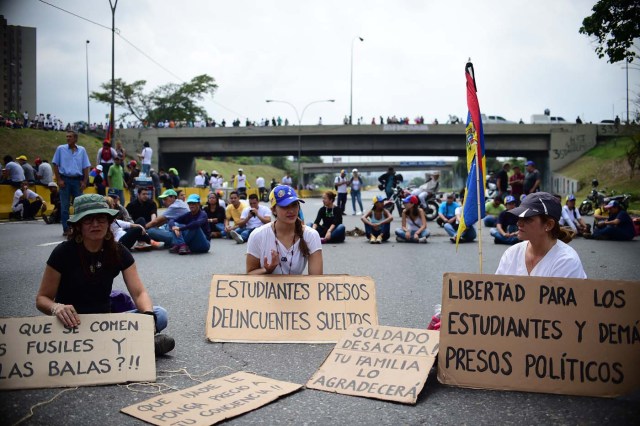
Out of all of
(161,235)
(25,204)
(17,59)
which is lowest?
(161,235)

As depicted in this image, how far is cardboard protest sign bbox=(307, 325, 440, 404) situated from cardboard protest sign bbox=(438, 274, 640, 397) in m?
0.24

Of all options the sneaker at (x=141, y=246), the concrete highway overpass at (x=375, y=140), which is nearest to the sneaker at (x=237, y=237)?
the sneaker at (x=141, y=246)

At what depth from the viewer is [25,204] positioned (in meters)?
19.5

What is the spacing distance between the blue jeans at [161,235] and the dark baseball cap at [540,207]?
31.3 ft

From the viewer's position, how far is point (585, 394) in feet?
13.1

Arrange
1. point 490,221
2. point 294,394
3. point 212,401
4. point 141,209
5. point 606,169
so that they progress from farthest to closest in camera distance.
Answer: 1. point 606,169
2. point 490,221
3. point 141,209
4. point 294,394
5. point 212,401

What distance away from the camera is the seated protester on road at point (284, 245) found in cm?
584

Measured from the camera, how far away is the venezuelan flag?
254 inches

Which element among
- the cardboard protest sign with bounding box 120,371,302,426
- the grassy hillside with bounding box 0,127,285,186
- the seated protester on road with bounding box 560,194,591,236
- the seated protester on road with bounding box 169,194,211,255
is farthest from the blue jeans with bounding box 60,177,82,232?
the grassy hillside with bounding box 0,127,285,186

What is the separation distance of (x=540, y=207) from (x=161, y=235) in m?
9.79

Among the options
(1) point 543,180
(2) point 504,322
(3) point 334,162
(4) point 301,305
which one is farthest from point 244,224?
(3) point 334,162

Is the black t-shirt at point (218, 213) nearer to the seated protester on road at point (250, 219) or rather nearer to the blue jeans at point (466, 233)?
the seated protester on road at point (250, 219)

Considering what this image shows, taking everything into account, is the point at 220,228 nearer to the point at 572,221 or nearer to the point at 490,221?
the point at 490,221

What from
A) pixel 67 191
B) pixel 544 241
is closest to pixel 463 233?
pixel 67 191
